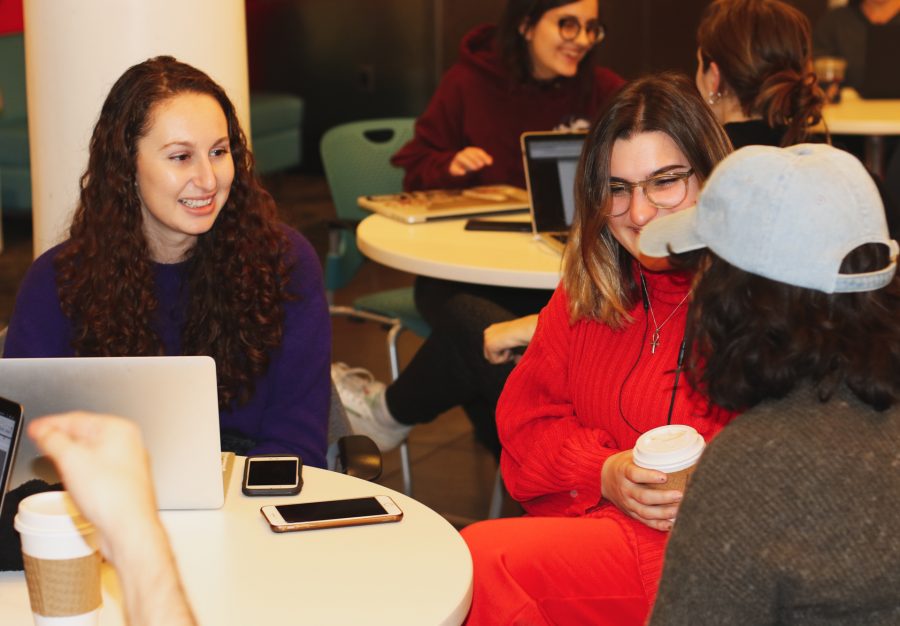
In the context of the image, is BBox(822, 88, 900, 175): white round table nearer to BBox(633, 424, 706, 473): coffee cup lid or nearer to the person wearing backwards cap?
BBox(633, 424, 706, 473): coffee cup lid

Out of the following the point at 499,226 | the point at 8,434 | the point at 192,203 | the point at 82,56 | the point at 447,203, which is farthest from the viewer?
the point at 447,203

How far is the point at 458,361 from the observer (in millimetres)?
3035

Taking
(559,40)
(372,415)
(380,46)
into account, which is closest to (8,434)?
(372,415)

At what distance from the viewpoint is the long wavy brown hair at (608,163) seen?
206 cm

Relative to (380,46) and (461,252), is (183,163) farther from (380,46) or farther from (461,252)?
(380,46)

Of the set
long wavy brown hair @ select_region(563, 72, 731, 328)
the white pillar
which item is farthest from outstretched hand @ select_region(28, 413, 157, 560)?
the white pillar

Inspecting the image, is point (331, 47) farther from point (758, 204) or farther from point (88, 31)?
point (758, 204)

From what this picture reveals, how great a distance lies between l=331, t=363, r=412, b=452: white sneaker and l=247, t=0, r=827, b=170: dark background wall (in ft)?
16.5

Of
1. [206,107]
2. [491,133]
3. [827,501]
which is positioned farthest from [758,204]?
[491,133]

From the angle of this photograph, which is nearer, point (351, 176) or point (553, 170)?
point (553, 170)

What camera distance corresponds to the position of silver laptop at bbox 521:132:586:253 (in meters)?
3.21

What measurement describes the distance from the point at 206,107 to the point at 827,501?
148cm

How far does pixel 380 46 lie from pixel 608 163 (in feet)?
21.1

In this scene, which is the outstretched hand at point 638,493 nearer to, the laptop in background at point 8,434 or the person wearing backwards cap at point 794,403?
the person wearing backwards cap at point 794,403
